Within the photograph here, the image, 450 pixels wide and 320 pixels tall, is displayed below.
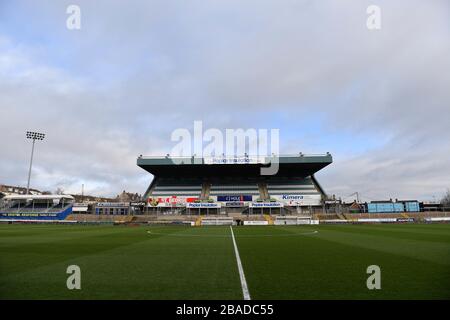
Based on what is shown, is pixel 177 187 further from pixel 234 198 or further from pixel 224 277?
pixel 224 277

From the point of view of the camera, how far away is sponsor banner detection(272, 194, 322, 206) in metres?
76.9

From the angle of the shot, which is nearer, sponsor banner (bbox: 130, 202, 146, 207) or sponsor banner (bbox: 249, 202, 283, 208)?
sponsor banner (bbox: 249, 202, 283, 208)

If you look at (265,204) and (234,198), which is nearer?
(265,204)

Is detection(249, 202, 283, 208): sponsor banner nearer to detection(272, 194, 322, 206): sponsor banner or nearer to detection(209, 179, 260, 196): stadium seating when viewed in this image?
detection(272, 194, 322, 206): sponsor banner

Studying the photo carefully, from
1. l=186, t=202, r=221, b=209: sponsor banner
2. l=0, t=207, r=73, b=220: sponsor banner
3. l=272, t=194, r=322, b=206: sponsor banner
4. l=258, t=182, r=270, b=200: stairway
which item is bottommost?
l=0, t=207, r=73, b=220: sponsor banner

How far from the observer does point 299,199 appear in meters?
77.6

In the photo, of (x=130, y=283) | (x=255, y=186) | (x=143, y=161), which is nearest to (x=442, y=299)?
(x=130, y=283)

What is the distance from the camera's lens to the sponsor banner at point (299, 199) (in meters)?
76.9

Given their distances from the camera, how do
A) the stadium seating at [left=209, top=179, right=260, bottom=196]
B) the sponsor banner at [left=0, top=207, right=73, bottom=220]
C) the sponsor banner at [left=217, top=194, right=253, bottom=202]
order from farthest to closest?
the stadium seating at [left=209, top=179, right=260, bottom=196], the sponsor banner at [left=217, top=194, right=253, bottom=202], the sponsor banner at [left=0, top=207, right=73, bottom=220]

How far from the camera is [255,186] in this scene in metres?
82.4

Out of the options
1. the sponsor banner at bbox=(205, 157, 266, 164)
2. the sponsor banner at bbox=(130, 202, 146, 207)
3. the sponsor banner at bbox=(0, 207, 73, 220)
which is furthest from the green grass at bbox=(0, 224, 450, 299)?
the sponsor banner at bbox=(0, 207, 73, 220)

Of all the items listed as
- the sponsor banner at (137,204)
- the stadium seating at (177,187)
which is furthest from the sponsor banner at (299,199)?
the sponsor banner at (137,204)

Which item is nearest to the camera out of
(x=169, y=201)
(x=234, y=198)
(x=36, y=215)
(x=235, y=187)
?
(x=36, y=215)
